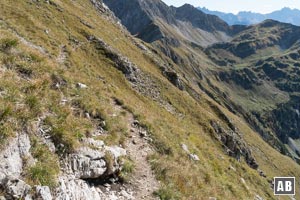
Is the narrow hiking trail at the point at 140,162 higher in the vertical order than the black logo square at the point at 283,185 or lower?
lower

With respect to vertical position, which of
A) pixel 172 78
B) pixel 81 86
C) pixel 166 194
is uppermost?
pixel 166 194

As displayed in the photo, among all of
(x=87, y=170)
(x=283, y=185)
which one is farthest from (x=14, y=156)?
(x=283, y=185)

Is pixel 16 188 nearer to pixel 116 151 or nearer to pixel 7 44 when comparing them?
pixel 116 151

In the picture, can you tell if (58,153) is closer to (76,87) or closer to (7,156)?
(7,156)

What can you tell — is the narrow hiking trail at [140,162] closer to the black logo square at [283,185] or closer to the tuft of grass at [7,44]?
the black logo square at [283,185]

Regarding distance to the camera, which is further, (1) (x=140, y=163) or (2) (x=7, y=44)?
(2) (x=7, y=44)

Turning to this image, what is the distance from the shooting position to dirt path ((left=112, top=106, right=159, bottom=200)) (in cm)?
1477

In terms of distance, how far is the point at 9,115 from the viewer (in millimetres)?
11453

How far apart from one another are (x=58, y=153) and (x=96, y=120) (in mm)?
5472

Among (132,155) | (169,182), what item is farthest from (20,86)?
(169,182)

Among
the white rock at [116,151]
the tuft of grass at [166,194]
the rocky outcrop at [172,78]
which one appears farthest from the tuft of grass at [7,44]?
the rocky outcrop at [172,78]

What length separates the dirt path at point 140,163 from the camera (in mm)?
14773

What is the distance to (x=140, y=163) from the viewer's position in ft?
55.4

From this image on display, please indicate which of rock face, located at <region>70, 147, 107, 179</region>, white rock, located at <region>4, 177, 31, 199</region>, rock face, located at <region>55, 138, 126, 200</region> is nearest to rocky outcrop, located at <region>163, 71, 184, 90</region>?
rock face, located at <region>55, 138, 126, 200</region>
